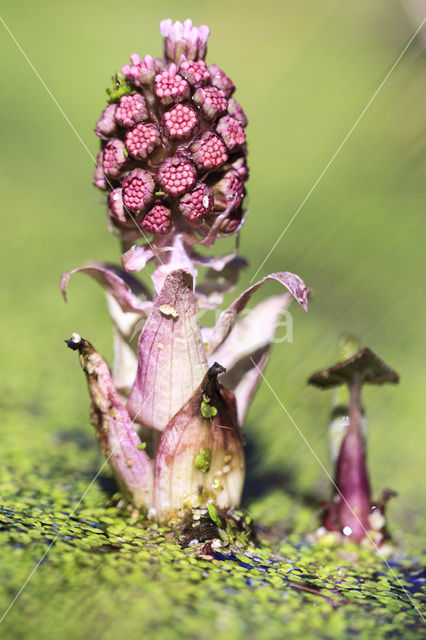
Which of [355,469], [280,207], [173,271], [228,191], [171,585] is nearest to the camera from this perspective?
[171,585]

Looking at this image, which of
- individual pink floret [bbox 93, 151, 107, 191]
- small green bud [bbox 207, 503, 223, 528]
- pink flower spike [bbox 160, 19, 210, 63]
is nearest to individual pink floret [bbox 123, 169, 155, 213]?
individual pink floret [bbox 93, 151, 107, 191]

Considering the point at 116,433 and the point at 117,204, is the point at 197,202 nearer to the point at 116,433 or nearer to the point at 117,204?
the point at 117,204

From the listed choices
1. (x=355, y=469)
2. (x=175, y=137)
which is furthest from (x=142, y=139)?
(x=355, y=469)

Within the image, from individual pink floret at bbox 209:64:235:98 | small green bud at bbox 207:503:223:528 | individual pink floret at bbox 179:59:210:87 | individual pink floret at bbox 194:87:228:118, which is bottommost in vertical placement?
small green bud at bbox 207:503:223:528

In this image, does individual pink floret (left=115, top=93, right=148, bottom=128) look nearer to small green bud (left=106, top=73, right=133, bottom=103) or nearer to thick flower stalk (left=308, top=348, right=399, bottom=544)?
small green bud (left=106, top=73, right=133, bottom=103)

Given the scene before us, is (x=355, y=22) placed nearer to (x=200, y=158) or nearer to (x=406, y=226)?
(x=406, y=226)

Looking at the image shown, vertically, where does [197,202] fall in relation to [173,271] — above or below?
above

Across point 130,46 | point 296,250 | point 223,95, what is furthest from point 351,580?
point 130,46
